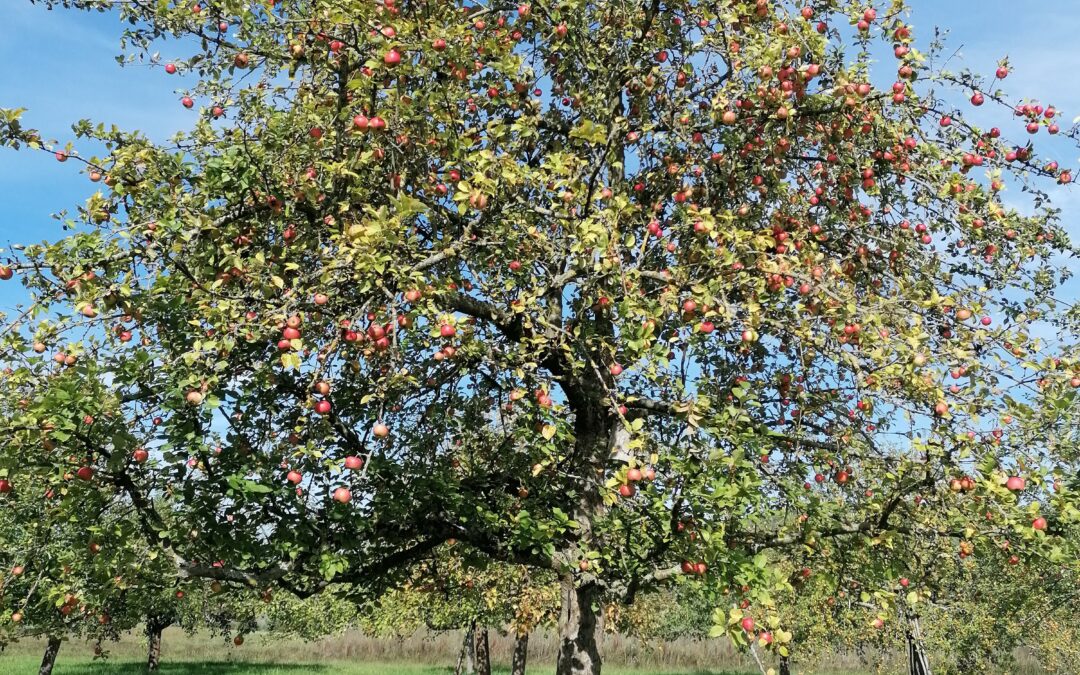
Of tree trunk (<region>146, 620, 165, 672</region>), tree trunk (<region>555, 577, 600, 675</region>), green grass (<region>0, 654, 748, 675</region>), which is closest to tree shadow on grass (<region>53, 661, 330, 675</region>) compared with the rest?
green grass (<region>0, 654, 748, 675</region>)

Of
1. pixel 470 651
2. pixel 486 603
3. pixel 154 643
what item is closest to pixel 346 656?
pixel 470 651

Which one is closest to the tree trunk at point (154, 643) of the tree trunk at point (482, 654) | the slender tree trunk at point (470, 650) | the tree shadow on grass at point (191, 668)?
the tree shadow on grass at point (191, 668)

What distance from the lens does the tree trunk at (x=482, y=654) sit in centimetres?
2574

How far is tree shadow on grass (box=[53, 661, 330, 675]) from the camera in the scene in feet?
99.1

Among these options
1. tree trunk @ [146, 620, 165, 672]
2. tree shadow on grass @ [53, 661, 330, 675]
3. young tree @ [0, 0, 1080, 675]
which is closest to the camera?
young tree @ [0, 0, 1080, 675]

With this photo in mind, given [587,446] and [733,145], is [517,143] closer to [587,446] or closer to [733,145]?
[733,145]

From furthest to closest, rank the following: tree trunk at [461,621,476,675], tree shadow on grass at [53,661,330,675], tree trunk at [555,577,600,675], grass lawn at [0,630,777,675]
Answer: grass lawn at [0,630,777,675]
tree shadow on grass at [53,661,330,675]
tree trunk at [461,621,476,675]
tree trunk at [555,577,600,675]

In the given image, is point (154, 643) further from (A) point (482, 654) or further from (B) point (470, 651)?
(A) point (482, 654)

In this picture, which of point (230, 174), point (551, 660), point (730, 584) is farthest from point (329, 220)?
point (551, 660)

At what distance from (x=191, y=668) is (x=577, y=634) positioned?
34.2 meters

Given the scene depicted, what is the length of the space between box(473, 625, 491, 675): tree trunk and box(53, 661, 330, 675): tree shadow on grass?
12549mm

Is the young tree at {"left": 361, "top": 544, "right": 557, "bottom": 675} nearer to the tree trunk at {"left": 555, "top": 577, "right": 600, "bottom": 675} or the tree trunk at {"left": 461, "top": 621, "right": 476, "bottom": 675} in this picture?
the tree trunk at {"left": 461, "top": 621, "right": 476, "bottom": 675}

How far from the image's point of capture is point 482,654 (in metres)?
26.5

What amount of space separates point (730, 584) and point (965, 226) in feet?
15.0
